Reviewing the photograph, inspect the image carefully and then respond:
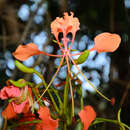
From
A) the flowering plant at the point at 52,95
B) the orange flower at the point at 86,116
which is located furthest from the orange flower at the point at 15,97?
the orange flower at the point at 86,116

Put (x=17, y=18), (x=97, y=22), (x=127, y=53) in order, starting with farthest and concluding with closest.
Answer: (x=17, y=18) < (x=97, y=22) < (x=127, y=53)

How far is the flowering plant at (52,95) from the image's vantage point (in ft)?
1.56

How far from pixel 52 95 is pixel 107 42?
0.18 metres

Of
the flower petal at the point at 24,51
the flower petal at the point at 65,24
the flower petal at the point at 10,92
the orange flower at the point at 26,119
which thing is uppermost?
the flower petal at the point at 65,24

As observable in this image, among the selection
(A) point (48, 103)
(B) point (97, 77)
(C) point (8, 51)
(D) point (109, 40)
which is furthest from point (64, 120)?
(C) point (8, 51)

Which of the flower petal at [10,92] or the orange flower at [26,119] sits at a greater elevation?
the flower petal at [10,92]

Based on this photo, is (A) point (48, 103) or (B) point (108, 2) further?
(B) point (108, 2)

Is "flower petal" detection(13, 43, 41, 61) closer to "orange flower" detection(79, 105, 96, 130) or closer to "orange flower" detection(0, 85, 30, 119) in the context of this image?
"orange flower" detection(0, 85, 30, 119)

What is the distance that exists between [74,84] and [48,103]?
0.08 meters

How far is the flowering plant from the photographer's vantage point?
1.56 ft

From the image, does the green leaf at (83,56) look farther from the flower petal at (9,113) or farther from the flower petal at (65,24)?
the flower petal at (9,113)

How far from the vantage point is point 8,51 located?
129 cm

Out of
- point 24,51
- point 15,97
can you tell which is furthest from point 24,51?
point 15,97

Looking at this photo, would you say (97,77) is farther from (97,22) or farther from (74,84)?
(74,84)
